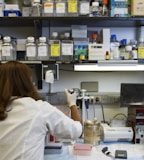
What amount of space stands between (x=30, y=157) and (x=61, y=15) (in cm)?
113

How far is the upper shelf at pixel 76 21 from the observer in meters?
2.02

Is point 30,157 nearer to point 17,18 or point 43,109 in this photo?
point 43,109

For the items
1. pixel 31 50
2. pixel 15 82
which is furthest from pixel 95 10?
pixel 15 82

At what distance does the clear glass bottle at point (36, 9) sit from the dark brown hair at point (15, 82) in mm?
728

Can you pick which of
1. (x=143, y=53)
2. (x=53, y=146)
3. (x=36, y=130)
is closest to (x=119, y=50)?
(x=143, y=53)

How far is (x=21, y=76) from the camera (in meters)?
1.42

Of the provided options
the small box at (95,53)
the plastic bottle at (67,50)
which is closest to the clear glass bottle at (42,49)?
the plastic bottle at (67,50)

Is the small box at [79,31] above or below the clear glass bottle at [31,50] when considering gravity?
above

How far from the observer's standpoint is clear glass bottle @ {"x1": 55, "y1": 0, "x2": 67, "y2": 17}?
1.98m

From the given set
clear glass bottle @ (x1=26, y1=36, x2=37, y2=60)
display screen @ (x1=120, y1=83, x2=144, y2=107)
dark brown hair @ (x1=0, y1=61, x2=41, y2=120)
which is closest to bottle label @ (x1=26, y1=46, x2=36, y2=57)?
clear glass bottle @ (x1=26, y1=36, x2=37, y2=60)

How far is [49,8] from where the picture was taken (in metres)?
1.99

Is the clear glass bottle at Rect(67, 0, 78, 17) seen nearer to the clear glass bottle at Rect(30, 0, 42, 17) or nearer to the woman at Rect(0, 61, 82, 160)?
the clear glass bottle at Rect(30, 0, 42, 17)

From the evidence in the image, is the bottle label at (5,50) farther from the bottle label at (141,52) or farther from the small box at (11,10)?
the bottle label at (141,52)

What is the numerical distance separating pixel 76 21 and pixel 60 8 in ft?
0.84
